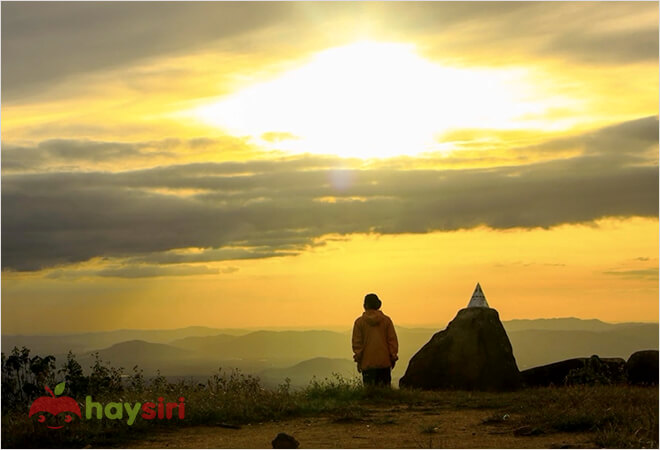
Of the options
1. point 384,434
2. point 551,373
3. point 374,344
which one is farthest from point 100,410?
point 551,373

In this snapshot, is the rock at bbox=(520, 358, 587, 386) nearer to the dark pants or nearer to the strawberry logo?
the dark pants

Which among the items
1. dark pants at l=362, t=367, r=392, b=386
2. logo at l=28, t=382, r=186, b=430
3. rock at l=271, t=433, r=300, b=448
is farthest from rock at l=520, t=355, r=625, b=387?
rock at l=271, t=433, r=300, b=448

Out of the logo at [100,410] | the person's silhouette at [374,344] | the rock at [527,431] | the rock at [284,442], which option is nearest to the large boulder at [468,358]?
the person's silhouette at [374,344]

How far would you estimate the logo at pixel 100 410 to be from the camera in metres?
15.1

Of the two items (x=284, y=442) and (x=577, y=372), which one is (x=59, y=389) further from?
(x=577, y=372)

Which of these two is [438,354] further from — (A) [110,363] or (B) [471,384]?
(A) [110,363]

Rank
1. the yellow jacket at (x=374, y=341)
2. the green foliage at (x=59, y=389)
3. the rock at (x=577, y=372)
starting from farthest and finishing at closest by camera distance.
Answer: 1. the rock at (x=577, y=372)
2. the yellow jacket at (x=374, y=341)
3. the green foliage at (x=59, y=389)

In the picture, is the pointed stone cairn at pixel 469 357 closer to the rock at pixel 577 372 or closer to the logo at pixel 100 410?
the rock at pixel 577 372

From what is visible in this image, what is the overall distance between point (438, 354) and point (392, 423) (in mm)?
8338

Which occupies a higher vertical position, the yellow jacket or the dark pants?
the yellow jacket

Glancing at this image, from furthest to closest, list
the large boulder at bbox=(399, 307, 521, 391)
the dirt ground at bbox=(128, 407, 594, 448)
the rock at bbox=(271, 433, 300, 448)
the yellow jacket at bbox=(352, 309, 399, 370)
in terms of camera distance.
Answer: the large boulder at bbox=(399, 307, 521, 391)
the yellow jacket at bbox=(352, 309, 399, 370)
the dirt ground at bbox=(128, 407, 594, 448)
the rock at bbox=(271, 433, 300, 448)

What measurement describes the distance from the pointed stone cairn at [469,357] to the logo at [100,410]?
8844 millimetres

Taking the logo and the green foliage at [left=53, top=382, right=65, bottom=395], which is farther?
the green foliage at [left=53, top=382, right=65, bottom=395]

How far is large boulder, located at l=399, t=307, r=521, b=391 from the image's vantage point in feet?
75.5
